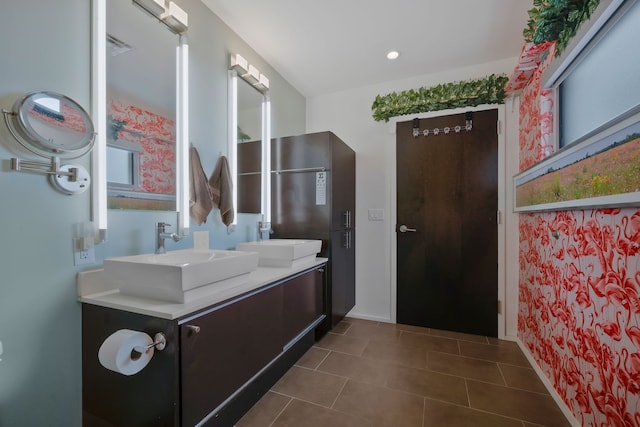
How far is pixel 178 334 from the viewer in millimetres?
1115

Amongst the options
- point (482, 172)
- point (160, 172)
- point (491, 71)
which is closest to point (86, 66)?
point (160, 172)

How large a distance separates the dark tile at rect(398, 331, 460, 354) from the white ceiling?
2637 millimetres

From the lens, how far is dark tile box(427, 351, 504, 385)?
1981 millimetres

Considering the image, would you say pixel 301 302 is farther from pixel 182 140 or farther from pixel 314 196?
pixel 182 140

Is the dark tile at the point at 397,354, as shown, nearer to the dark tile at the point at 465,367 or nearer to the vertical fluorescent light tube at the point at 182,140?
the dark tile at the point at 465,367

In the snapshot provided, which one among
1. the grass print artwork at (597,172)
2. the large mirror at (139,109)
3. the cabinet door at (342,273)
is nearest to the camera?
the grass print artwork at (597,172)

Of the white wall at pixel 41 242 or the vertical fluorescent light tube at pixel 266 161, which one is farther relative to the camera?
the vertical fluorescent light tube at pixel 266 161

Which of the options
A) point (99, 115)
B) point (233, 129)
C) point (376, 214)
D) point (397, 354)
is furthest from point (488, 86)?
point (99, 115)

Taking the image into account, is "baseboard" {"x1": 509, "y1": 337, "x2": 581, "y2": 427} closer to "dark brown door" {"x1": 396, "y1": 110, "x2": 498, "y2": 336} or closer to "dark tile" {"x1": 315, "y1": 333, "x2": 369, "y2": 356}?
"dark brown door" {"x1": 396, "y1": 110, "x2": 498, "y2": 336}

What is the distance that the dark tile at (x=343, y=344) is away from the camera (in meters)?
2.38

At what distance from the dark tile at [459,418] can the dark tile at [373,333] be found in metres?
0.91

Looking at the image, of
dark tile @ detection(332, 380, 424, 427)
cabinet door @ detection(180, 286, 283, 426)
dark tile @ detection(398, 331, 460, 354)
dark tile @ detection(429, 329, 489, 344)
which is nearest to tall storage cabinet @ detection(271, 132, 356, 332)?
dark tile @ detection(398, 331, 460, 354)

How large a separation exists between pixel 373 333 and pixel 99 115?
105 inches

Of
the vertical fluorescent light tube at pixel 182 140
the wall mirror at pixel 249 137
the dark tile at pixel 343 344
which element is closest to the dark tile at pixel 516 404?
the dark tile at pixel 343 344
